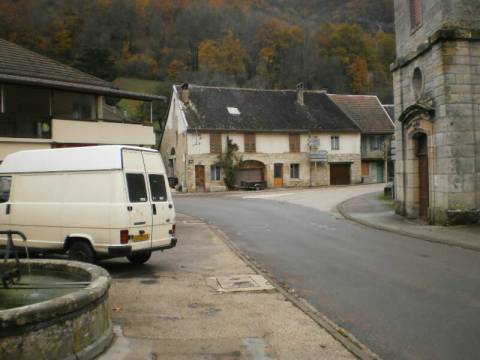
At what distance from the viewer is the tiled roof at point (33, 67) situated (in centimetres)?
2125

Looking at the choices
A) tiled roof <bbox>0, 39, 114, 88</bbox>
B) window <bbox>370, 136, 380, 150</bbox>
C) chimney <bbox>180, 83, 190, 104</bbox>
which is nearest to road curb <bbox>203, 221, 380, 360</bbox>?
tiled roof <bbox>0, 39, 114, 88</bbox>

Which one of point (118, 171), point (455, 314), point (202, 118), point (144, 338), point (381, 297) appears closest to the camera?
point (144, 338)

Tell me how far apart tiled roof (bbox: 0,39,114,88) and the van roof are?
9.95 meters

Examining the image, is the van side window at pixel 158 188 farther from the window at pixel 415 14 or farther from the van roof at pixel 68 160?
the window at pixel 415 14

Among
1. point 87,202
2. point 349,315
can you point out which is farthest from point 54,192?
point 349,315

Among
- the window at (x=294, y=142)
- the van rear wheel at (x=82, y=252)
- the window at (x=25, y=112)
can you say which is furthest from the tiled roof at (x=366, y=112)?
the van rear wheel at (x=82, y=252)

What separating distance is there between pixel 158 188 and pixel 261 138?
3579 cm

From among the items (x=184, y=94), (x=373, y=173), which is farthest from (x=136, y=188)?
(x=373, y=173)

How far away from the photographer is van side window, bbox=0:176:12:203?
11852mm

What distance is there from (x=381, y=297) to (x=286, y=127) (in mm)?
39975

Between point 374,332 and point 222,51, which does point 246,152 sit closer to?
point 222,51

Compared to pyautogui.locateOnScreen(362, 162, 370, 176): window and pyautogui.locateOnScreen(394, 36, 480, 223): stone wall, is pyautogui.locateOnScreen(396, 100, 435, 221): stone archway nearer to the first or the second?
pyautogui.locateOnScreen(394, 36, 480, 223): stone wall

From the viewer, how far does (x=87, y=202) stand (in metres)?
10.5

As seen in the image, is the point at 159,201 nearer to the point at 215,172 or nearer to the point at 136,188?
the point at 136,188
